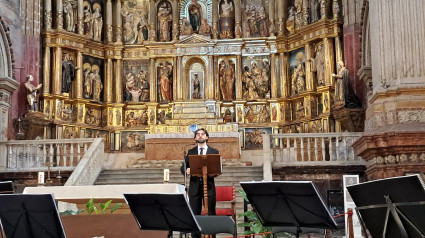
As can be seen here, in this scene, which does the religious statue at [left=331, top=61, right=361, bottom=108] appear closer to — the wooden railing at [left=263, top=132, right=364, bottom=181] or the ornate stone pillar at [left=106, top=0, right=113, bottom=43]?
the wooden railing at [left=263, top=132, right=364, bottom=181]

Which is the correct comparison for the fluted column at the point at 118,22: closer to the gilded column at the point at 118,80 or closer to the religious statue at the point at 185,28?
the gilded column at the point at 118,80

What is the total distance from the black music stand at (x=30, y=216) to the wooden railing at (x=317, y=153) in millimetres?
7871

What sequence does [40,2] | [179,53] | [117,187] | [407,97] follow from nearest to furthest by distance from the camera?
[117,187]
[407,97]
[40,2]
[179,53]

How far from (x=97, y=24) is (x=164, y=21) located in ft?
7.31

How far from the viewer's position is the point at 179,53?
768 inches

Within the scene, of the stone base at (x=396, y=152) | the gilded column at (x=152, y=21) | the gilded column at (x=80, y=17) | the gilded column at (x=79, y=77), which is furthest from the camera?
the gilded column at (x=152, y=21)

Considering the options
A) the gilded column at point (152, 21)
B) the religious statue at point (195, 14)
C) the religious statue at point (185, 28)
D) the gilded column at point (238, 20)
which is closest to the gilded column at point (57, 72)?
the gilded column at point (152, 21)

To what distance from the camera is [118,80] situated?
64.0 ft

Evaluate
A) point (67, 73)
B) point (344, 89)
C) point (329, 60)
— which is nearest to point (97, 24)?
point (67, 73)

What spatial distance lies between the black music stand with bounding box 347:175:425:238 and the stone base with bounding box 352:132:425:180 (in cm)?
515

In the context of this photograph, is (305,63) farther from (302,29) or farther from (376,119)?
(376,119)

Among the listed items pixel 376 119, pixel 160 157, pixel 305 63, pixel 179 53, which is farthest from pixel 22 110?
pixel 376 119

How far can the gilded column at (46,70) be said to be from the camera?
57.6ft

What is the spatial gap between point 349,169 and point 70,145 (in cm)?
672
